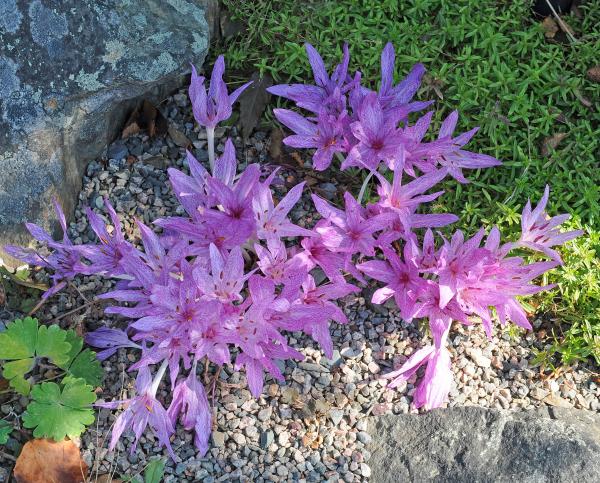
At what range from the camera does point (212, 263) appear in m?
2.63

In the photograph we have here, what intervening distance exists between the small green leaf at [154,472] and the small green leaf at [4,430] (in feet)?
1.63

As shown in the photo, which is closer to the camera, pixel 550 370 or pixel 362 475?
pixel 362 475

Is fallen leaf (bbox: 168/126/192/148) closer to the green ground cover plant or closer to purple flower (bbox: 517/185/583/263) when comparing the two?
the green ground cover plant

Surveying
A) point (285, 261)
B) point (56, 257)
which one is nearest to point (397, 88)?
point (285, 261)

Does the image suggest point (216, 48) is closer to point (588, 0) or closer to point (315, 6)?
point (315, 6)

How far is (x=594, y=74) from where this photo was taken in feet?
11.7

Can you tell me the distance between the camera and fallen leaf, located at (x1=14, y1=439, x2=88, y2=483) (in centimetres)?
281

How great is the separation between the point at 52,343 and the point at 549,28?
98.8 inches

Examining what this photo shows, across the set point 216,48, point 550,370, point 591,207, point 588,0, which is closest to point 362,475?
point 550,370

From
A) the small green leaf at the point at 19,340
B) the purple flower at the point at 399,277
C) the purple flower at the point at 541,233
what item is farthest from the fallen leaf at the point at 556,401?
the small green leaf at the point at 19,340

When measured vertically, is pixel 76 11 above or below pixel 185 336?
above

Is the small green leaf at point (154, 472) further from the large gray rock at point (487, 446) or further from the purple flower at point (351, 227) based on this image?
the purple flower at point (351, 227)

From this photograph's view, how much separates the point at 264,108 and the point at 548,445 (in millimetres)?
1780

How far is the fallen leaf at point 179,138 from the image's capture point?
138 inches
